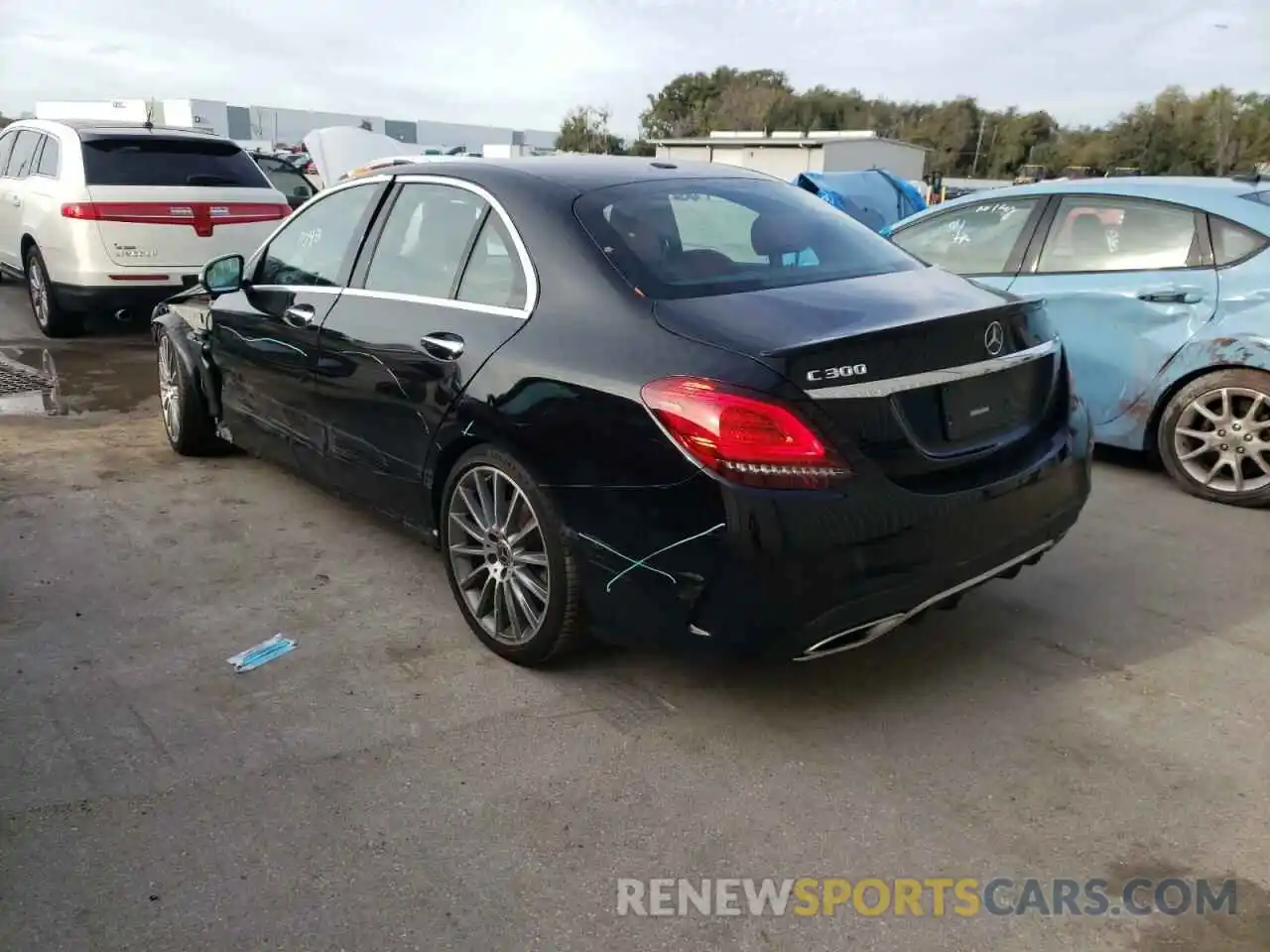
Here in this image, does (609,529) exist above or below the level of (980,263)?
below

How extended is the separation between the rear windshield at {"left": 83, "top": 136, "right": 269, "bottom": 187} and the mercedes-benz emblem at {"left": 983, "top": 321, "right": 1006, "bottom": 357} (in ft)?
24.2

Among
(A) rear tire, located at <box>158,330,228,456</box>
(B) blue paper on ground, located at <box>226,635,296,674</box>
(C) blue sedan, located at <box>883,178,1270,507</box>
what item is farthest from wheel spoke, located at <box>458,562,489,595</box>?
(C) blue sedan, located at <box>883,178,1270,507</box>

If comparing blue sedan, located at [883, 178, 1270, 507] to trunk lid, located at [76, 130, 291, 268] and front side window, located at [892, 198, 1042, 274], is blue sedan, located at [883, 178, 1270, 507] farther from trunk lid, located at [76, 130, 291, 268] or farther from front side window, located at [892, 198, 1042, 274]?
trunk lid, located at [76, 130, 291, 268]

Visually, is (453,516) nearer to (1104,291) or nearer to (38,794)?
(38,794)

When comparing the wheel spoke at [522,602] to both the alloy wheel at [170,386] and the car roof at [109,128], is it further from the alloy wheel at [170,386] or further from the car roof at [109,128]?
the car roof at [109,128]

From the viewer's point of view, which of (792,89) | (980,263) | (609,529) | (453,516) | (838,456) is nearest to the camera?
(838,456)

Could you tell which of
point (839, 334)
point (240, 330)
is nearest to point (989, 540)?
point (839, 334)

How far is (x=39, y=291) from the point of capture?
9.26m

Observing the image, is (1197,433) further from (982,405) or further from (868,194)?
(868,194)

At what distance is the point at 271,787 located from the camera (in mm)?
2838

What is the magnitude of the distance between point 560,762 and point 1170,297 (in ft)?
13.5

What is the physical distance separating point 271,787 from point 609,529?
45.4 inches

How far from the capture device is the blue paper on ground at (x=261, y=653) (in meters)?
3.52

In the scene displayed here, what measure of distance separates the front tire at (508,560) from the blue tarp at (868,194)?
10.0 metres
